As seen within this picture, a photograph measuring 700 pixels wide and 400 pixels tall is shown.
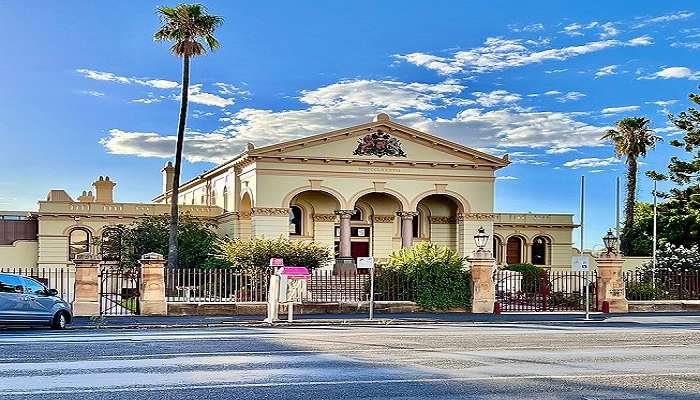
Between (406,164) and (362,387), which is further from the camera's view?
(406,164)

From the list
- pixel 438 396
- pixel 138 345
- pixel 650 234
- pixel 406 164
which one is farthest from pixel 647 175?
pixel 438 396

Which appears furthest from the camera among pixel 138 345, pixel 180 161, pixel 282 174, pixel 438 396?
pixel 282 174

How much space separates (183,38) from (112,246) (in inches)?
513

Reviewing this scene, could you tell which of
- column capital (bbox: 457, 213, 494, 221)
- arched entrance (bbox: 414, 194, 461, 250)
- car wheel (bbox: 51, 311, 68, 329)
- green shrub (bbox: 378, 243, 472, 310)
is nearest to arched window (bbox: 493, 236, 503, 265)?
arched entrance (bbox: 414, 194, 461, 250)

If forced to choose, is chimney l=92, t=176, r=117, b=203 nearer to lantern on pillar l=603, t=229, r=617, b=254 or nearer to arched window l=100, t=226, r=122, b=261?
arched window l=100, t=226, r=122, b=261

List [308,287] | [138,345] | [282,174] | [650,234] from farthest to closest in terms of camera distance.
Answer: [650,234]
[282,174]
[308,287]
[138,345]

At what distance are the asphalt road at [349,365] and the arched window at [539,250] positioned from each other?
4252 cm

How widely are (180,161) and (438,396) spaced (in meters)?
34.6

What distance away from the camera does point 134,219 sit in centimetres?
5459

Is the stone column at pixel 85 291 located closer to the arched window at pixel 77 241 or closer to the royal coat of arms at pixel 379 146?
the arched window at pixel 77 241

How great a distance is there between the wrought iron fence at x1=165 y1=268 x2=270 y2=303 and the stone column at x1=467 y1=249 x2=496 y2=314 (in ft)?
22.3

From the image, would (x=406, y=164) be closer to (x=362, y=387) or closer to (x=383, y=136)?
(x=383, y=136)

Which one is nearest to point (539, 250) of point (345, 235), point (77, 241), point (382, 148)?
point (382, 148)

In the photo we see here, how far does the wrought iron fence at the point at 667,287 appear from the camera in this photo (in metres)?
33.1
